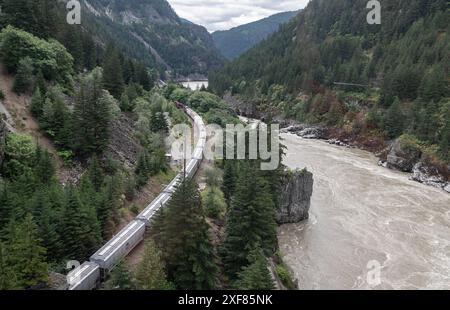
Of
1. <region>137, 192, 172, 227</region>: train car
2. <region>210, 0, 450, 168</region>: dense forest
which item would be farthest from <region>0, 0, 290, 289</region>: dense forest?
<region>210, 0, 450, 168</region>: dense forest

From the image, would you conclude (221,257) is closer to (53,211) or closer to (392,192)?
(53,211)

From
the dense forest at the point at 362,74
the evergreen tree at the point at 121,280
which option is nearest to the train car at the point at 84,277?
the evergreen tree at the point at 121,280

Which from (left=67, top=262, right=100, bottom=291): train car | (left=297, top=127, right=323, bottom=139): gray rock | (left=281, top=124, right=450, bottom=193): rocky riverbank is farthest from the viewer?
(left=297, top=127, right=323, bottom=139): gray rock

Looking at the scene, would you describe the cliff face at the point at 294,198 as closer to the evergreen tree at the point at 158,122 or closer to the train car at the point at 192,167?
the train car at the point at 192,167

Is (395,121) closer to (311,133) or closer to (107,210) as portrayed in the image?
(311,133)

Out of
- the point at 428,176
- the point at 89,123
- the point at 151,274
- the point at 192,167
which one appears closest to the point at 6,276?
the point at 151,274
